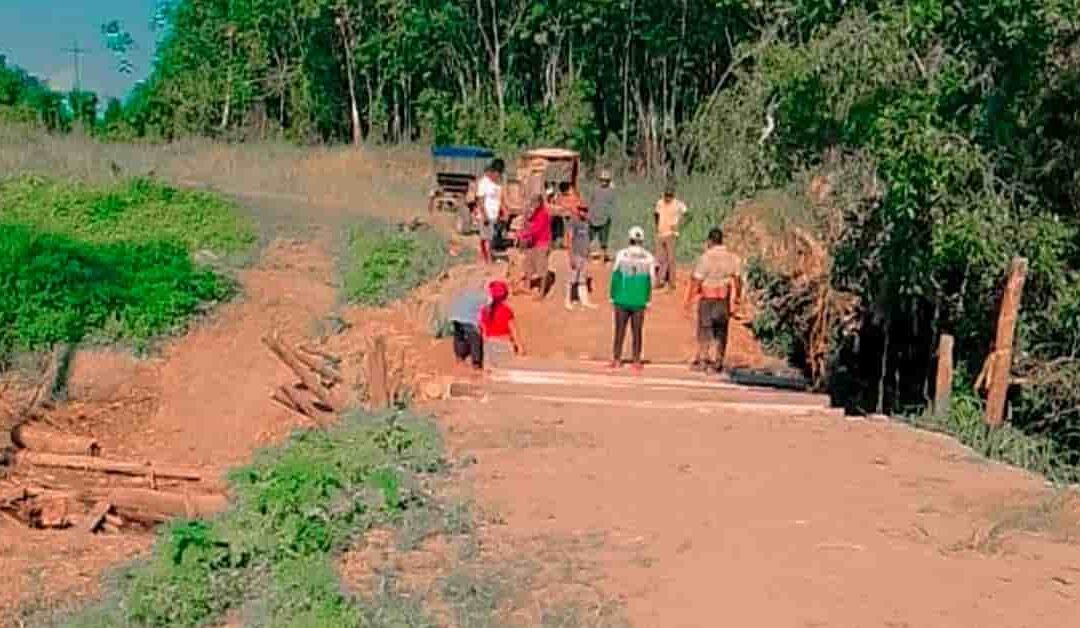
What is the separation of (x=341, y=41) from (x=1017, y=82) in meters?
35.2

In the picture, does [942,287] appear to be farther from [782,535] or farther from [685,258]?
[782,535]

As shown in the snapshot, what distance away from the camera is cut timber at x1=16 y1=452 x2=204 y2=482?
15922 millimetres

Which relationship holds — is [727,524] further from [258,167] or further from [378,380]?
[258,167]

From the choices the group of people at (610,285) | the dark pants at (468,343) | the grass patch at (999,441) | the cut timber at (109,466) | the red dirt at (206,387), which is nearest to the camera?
the grass patch at (999,441)

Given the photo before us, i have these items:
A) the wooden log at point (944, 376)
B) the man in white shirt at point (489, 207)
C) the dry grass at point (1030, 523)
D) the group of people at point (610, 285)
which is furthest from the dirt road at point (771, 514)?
the man in white shirt at point (489, 207)

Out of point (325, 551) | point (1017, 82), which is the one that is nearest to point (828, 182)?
point (1017, 82)

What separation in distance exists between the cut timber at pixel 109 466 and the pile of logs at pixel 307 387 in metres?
2.06

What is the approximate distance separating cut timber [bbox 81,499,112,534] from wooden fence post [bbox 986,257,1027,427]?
8630 mm

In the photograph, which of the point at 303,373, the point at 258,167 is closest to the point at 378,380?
the point at 303,373

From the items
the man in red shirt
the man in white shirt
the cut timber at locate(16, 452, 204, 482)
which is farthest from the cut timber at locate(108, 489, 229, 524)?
the man in white shirt

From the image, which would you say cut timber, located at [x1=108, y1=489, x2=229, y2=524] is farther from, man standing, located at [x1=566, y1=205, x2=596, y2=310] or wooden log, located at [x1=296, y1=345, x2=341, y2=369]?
man standing, located at [x1=566, y1=205, x2=596, y2=310]

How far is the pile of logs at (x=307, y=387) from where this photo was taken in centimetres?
1820

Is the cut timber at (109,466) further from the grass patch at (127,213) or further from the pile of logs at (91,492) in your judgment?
the grass patch at (127,213)

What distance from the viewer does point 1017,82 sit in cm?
1611
